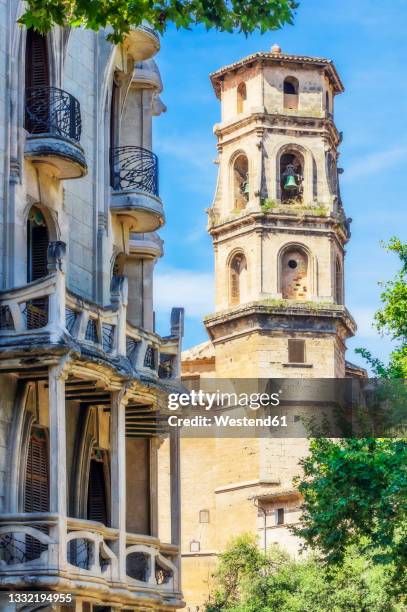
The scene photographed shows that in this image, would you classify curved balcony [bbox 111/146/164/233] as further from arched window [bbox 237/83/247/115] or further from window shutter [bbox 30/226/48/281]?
arched window [bbox 237/83/247/115]

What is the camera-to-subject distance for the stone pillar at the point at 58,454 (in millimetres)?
25312

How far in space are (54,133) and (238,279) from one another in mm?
54602

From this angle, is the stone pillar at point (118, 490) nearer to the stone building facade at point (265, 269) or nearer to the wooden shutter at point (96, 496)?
the wooden shutter at point (96, 496)

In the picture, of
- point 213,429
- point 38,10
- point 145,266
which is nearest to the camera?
point 38,10

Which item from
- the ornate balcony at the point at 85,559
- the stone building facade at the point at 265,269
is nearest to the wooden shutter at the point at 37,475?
the ornate balcony at the point at 85,559

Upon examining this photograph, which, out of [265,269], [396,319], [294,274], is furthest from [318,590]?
[294,274]

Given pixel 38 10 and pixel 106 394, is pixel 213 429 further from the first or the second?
pixel 38 10

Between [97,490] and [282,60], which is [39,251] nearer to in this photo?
[97,490]

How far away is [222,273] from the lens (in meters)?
82.7

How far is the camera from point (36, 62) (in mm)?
28891

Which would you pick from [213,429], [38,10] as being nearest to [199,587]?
[213,429]

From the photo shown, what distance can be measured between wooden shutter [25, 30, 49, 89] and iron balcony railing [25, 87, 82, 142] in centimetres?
33

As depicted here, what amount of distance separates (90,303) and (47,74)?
380 centimetres

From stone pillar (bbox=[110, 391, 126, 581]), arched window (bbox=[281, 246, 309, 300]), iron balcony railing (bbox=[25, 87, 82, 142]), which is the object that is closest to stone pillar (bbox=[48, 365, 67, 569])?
stone pillar (bbox=[110, 391, 126, 581])
